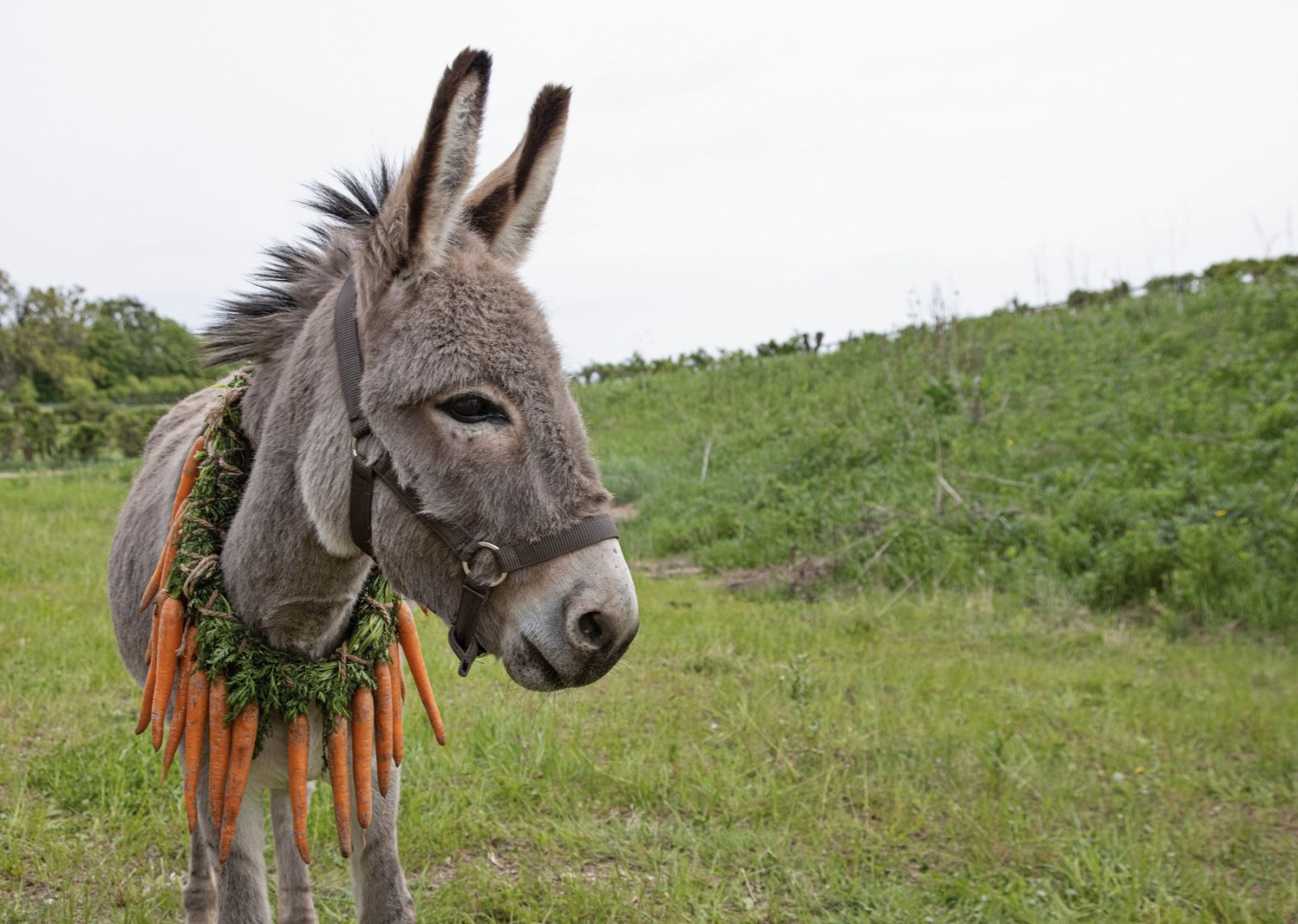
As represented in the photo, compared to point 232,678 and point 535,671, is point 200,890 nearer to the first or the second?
point 232,678

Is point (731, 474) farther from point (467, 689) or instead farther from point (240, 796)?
point (240, 796)

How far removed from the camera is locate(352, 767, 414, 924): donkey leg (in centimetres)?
243

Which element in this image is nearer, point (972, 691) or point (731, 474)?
point (972, 691)

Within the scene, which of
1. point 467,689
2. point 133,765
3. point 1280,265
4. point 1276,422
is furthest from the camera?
point 1280,265

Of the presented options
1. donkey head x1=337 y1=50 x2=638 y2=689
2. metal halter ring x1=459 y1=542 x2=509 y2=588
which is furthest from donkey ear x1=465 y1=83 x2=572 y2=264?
metal halter ring x1=459 y1=542 x2=509 y2=588

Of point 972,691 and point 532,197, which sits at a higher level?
point 532,197

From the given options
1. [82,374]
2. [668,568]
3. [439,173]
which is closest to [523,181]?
[439,173]

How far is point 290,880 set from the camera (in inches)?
115

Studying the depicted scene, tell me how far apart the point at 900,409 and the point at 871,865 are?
Result: 32.3 feet

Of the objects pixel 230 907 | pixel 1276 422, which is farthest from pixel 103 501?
pixel 1276 422

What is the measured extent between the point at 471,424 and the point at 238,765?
1169mm

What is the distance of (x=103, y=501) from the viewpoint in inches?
427

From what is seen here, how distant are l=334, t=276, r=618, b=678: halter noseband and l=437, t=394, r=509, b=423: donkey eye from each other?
0.18 metres

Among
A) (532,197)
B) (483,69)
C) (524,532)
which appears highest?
Result: (483,69)
